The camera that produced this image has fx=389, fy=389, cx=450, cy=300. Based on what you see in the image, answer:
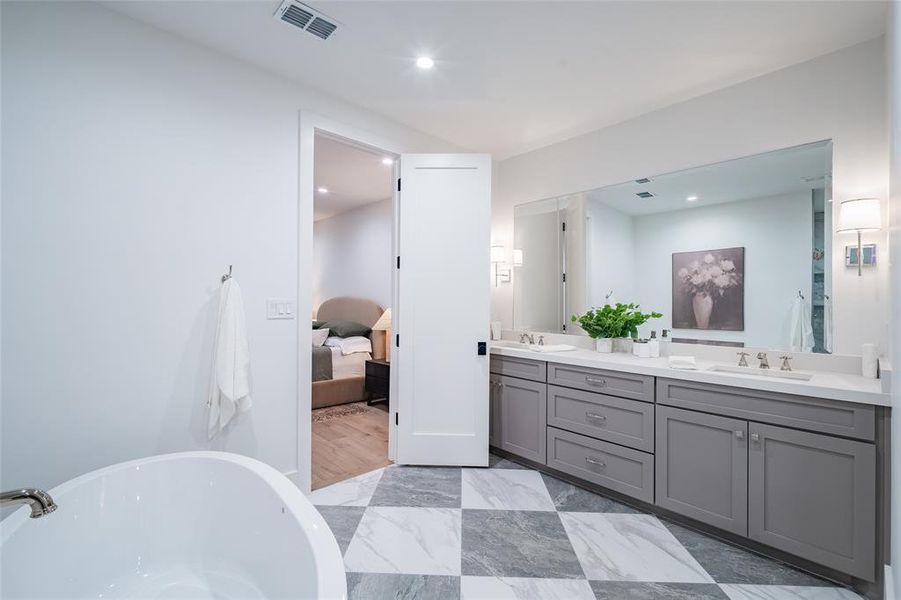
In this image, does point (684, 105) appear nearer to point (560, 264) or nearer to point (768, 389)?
point (560, 264)

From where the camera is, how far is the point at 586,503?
236cm

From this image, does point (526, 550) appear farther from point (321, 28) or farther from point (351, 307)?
point (351, 307)

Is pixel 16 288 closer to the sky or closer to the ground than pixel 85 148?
closer to the ground

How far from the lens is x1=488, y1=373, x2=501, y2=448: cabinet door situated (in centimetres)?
302

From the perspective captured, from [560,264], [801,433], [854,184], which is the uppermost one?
[854,184]

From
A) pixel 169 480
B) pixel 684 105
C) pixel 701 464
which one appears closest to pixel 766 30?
pixel 684 105

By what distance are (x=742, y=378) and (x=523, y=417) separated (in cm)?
138

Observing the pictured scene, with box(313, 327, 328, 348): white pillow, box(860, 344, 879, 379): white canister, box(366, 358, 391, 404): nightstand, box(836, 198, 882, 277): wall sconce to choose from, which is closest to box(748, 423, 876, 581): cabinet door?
box(860, 344, 879, 379): white canister

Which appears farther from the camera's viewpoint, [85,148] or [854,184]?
[854,184]

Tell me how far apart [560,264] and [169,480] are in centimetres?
283

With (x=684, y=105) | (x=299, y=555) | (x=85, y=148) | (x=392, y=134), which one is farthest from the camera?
(x=392, y=134)

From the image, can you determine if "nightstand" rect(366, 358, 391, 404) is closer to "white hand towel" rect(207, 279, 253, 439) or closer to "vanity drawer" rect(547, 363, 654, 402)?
"vanity drawer" rect(547, 363, 654, 402)

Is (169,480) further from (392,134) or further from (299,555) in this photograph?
(392,134)

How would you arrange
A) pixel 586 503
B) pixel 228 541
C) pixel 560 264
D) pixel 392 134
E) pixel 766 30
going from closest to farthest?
pixel 228 541 < pixel 766 30 < pixel 586 503 < pixel 392 134 < pixel 560 264
